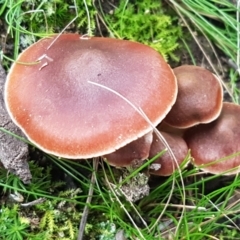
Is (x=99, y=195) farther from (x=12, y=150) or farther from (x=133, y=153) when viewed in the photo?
(x=12, y=150)

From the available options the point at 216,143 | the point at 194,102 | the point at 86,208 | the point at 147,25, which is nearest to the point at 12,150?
the point at 86,208

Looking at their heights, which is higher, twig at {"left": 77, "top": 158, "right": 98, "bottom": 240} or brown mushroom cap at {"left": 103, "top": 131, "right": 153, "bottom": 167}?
brown mushroom cap at {"left": 103, "top": 131, "right": 153, "bottom": 167}

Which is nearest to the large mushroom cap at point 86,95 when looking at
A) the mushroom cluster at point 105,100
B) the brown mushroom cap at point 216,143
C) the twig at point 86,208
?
the mushroom cluster at point 105,100

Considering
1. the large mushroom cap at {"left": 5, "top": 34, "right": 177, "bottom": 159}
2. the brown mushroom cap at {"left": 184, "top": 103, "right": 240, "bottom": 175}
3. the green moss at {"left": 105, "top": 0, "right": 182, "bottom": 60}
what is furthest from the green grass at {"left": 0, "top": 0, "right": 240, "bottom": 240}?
the large mushroom cap at {"left": 5, "top": 34, "right": 177, "bottom": 159}

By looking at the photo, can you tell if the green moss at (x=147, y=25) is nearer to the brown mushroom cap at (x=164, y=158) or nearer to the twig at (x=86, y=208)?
the brown mushroom cap at (x=164, y=158)

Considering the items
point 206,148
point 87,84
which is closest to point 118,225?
point 206,148

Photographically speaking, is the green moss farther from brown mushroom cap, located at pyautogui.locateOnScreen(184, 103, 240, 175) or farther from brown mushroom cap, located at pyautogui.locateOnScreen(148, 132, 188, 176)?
brown mushroom cap, located at pyautogui.locateOnScreen(148, 132, 188, 176)
